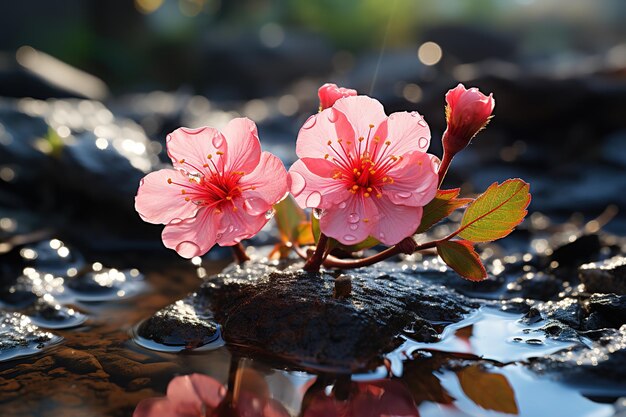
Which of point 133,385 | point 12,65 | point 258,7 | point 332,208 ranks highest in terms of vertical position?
point 258,7

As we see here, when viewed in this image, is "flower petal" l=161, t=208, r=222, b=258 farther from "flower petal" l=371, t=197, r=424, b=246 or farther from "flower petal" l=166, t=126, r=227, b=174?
"flower petal" l=371, t=197, r=424, b=246

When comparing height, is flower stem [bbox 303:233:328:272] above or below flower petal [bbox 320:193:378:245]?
below

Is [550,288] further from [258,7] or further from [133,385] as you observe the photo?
[258,7]

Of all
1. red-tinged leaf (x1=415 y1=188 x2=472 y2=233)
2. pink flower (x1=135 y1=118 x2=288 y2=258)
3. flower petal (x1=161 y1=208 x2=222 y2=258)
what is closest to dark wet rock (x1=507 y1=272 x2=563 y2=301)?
red-tinged leaf (x1=415 y1=188 x2=472 y2=233)

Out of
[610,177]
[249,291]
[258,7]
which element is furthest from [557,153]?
[258,7]

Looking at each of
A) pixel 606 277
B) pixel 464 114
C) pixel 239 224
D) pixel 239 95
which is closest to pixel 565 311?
pixel 606 277

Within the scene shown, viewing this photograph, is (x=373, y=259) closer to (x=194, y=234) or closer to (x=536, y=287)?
(x=194, y=234)
